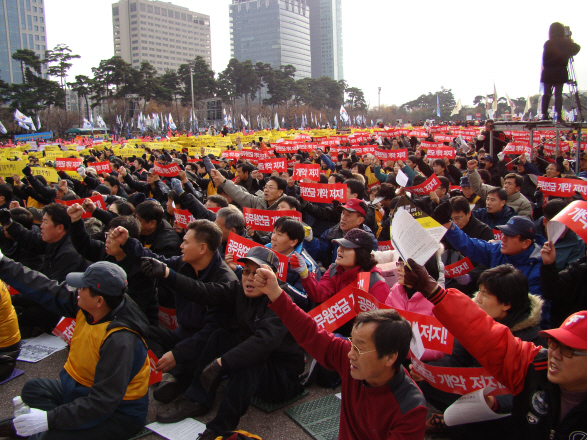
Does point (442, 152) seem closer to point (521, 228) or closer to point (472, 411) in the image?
point (521, 228)

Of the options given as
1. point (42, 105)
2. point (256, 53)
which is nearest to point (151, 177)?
point (42, 105)

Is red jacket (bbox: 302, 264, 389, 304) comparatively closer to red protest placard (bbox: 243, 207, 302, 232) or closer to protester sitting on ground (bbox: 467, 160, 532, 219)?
red protest placard (bbox: 243, 207, 302, 232)

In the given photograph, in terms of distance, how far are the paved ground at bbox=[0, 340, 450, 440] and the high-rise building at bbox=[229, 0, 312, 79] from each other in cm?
13664

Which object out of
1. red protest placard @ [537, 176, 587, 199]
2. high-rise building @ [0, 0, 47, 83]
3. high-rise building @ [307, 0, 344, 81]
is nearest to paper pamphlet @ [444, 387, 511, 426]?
red protest placard @ [537, 176, 587, 199]

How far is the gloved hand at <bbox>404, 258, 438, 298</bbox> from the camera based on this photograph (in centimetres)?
196

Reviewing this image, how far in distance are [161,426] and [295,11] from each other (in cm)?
15798

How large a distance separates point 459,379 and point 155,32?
144762mm

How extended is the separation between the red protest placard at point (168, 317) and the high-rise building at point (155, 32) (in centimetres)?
13056

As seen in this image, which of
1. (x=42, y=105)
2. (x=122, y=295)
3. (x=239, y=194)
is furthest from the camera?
(x=42, y=105)

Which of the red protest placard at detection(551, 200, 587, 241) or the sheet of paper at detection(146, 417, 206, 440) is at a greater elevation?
the red protest placard at detection(551, 200, 587, 241)

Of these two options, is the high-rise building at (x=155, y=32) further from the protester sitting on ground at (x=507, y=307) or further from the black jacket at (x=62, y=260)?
the protester sitting on ground at (x=507, y=307)

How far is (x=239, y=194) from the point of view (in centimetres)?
663

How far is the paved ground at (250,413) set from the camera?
3.30 metres

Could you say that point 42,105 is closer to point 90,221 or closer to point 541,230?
point 90,221
